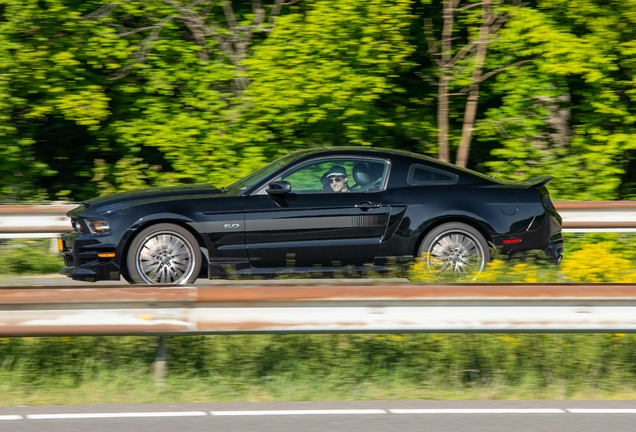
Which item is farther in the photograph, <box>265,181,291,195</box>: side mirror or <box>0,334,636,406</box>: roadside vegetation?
<box>265,181,291,195</box>: side mirror

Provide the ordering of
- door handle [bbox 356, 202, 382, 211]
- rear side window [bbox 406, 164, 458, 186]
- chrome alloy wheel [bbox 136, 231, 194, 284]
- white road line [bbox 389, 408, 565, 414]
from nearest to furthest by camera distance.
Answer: white road line [bbox 389, 408, 565, 414]
chrome alloy wheel [bbox 136, 231, 194, 284]
door handle [bbox 356, 202, 382, 211]
rear side window [bbox 406, 164, 458, 186]

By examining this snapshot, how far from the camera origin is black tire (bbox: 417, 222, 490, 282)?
7.43 meters

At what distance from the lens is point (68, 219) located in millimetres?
9039

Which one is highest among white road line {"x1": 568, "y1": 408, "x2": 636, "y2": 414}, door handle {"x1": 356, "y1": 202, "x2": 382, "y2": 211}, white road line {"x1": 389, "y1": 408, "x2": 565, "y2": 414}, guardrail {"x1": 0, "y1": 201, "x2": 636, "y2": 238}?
door handle {"x1": 356, "y1": 202, "x2": 382, "y2": 211}

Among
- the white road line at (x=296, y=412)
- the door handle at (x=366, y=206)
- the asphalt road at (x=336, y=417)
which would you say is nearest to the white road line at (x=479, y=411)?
the asphalt road at (x=336, y=417)

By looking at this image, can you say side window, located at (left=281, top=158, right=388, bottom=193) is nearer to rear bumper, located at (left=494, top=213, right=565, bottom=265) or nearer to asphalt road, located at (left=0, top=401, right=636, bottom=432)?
rear bumper, located at (left=494, top=213, right=565, bottom=265)

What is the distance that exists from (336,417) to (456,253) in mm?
3287

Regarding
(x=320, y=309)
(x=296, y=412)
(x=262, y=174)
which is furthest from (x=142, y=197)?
(x=296, y=412)

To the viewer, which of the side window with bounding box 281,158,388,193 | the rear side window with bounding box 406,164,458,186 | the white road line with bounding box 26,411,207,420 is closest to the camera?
the white road line with bounding box 26,411,207,420

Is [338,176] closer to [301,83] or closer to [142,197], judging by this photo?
[142,197]

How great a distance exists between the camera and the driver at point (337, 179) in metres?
7.53

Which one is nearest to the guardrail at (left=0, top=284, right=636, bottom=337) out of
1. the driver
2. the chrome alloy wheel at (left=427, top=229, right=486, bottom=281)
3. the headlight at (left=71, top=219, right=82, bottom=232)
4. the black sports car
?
the black sports car

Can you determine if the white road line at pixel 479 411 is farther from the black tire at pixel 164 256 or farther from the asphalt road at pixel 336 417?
the black tire at pixel 164 256

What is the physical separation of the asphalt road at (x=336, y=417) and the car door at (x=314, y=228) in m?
2.58
